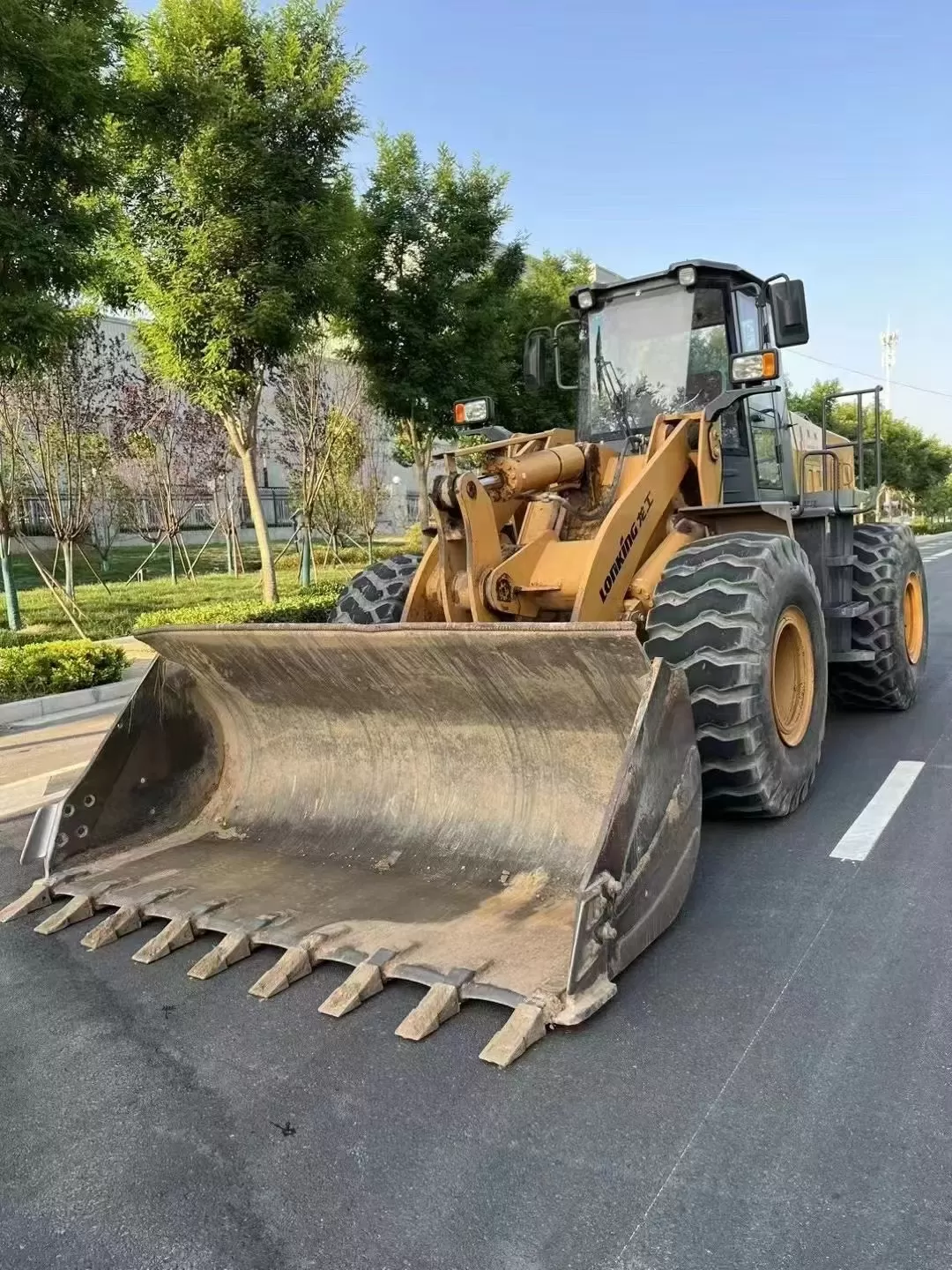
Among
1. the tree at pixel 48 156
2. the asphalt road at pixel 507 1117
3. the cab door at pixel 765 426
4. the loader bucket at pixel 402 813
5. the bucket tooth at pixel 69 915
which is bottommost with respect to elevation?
the asphalt road at pixel 507 1117

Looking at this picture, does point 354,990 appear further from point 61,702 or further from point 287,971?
point 61,702

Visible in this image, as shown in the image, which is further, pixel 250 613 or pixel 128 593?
pixel 128 593

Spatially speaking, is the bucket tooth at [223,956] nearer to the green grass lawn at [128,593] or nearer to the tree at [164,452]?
the green grass lawn at [128,593]

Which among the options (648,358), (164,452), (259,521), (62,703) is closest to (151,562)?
(164,452)

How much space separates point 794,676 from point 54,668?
736 centimetres

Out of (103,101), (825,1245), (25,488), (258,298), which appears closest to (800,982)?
(825,1245)

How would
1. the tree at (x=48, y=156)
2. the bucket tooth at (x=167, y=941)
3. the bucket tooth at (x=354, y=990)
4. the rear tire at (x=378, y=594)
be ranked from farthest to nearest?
the tree at (x=48, y=156)
the rear tire at (x=378, y=594)
the bucket tooth at (x=167, y=941)
the bucket tooth at (x=354, y=990)

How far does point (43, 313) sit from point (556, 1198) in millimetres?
7592

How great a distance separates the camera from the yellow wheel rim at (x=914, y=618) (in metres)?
7.90

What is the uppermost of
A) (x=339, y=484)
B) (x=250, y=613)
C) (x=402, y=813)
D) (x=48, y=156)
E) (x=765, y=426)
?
(x=48, y=156)

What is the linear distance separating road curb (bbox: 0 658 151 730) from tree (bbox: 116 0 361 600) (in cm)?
365

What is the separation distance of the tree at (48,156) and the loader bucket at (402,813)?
15.4 ft

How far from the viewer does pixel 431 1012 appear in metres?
2.96

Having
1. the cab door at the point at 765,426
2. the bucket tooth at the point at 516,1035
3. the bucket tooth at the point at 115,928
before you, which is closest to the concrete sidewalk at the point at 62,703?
the bucket tooth at the point at 115,928
